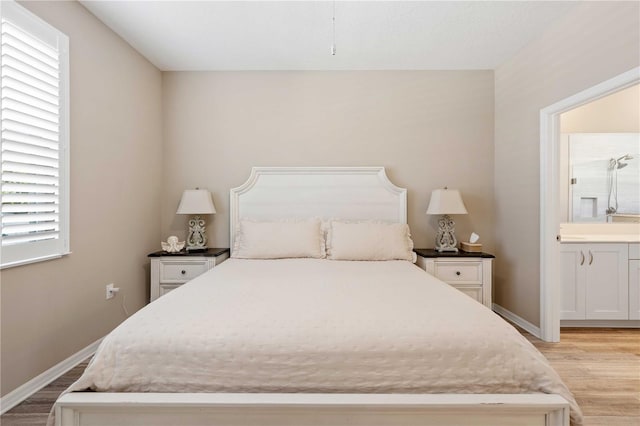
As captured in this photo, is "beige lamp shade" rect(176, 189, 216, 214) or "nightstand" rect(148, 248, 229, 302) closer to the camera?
"nightstand" rect(148, 248, 229, 302)

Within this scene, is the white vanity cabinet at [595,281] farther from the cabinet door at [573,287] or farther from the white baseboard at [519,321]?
the white baseboard at [519,321]

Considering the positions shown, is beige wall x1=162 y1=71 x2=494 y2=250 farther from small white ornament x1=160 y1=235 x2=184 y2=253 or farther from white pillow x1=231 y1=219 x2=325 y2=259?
white pillow x1=231 y1=219 x2=325 y2=259

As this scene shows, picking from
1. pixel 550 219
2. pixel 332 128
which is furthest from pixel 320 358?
pixel 332 128

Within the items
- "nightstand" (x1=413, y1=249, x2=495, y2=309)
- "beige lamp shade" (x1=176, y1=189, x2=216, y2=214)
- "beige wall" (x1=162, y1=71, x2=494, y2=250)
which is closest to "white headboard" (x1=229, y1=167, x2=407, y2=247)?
"beige wall" (x1=162, y1=71, x2=494, y2=250)

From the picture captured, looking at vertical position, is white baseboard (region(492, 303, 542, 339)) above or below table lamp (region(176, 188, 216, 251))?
below

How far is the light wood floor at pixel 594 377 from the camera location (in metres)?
1.82

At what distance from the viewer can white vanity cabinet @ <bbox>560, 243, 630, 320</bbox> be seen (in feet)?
10.1

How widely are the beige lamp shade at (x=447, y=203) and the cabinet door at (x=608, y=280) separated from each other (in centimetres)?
120

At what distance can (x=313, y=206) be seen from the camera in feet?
11.4

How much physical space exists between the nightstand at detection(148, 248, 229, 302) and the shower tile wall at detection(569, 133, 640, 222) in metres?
3.83

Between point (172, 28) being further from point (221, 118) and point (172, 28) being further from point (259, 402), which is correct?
point (259, 402)

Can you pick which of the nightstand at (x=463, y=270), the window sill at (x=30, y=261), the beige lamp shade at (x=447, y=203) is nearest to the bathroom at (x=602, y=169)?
the nightstand at (x=463, y=270)

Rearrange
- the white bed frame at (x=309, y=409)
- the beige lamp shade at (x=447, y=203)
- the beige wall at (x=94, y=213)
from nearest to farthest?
the white bed frame at (x=309, y=409) → the beige wall at (x=94, y=213) → the beige lamp shade at (x=447, y=203)

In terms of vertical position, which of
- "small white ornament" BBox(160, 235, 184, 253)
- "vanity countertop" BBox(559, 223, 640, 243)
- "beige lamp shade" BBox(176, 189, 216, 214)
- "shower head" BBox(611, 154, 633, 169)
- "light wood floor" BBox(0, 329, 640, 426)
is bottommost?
"light wood floor" BBox(0, 329, 640, 426)
